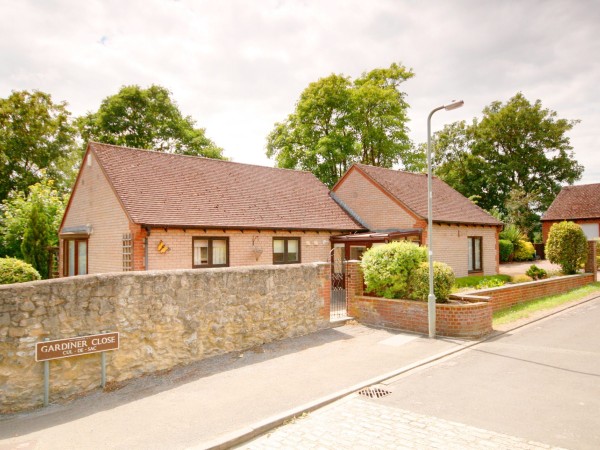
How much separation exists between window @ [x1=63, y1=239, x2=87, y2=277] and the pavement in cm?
1226

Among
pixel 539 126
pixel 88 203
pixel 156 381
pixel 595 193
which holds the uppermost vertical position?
pixel 539 126

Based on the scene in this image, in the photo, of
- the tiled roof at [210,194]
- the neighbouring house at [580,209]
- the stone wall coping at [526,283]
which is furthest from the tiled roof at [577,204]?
the tiled roof at [210,194]

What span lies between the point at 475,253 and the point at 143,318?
19.9 metres

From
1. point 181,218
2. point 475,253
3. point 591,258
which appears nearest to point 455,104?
point 181,218

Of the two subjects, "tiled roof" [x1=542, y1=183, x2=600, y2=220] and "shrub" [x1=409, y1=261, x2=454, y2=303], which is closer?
"shrub" [x1=409, y1=261, x2=454, y2=303]

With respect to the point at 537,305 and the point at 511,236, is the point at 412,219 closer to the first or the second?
the point at 537,305

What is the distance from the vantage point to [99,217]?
1683 cm

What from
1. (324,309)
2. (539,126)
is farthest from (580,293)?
(539,126)

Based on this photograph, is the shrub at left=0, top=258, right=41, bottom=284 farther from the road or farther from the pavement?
the road

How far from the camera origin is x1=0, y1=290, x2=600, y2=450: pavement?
560 cm

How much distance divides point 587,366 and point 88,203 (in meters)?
18.4

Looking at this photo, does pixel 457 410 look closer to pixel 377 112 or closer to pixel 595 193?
pixel 377 112

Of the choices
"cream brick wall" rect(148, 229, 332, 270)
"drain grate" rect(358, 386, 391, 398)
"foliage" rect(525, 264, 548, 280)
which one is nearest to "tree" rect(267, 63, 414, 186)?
"cream brick wall" rect(148, 229, 332, 270)

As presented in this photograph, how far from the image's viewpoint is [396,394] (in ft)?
23.0
